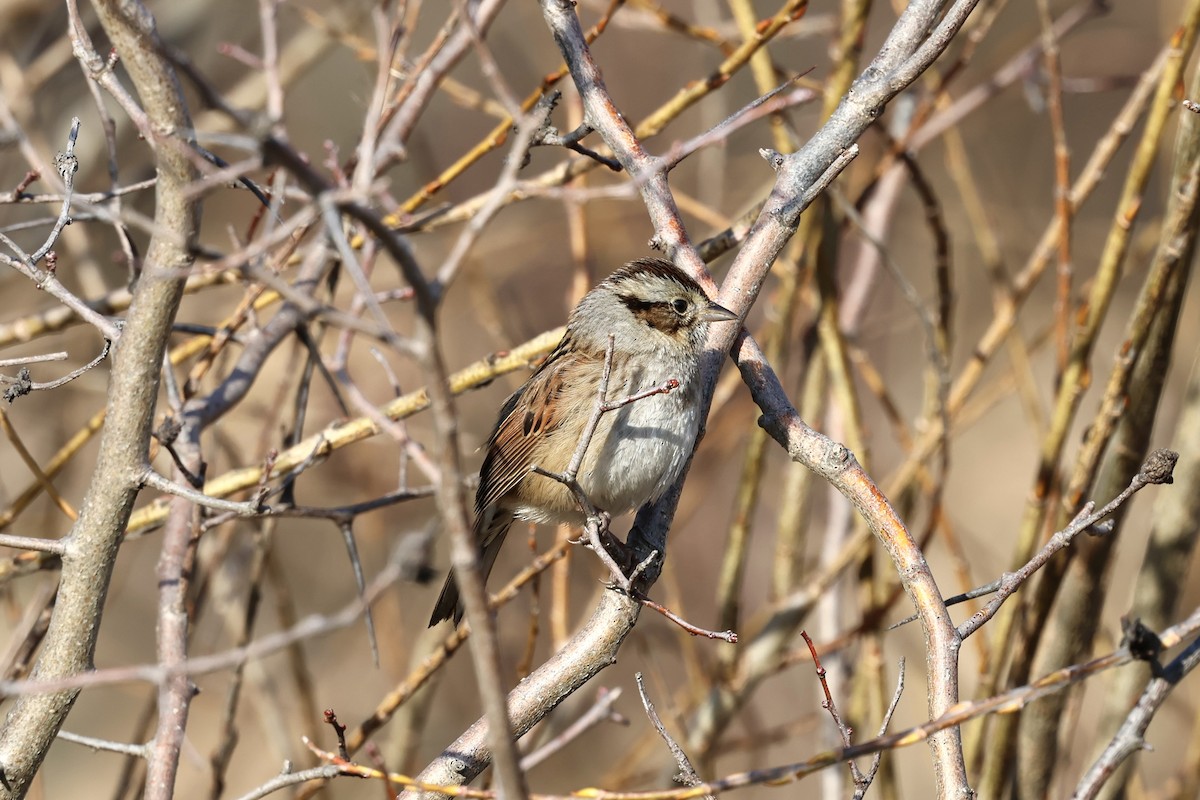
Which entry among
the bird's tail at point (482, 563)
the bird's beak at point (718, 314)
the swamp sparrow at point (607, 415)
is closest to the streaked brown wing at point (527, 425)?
the swamp sparrow at point (607, 415)

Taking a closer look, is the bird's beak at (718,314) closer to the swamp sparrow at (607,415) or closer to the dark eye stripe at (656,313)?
the swamp sparrow at (607,415)

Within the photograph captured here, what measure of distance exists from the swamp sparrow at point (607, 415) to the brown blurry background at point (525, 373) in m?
0.50

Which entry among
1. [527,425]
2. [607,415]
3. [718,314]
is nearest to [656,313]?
[607,415]

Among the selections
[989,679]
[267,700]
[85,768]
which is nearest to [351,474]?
[267,700]

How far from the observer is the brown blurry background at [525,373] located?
4.62 meters

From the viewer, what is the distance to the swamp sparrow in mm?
3096

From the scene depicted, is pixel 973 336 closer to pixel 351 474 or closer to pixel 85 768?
pixel 351 474

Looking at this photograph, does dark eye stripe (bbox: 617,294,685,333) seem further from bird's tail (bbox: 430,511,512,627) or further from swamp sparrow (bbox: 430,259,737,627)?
bird's tail (bbox: 430,511,512,627)

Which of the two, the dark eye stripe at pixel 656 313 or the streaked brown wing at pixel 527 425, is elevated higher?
the dark eye stripe at pixel 656 313

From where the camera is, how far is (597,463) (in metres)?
3.18

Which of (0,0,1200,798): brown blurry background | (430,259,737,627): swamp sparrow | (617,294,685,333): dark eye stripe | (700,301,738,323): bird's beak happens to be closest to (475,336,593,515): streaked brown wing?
(430,259,737,627): swamp sparrow

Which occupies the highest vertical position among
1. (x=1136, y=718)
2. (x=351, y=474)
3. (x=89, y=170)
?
(x=89, y=170)

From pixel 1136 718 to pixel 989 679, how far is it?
170 centimetres

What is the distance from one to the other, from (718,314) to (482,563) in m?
1.34
